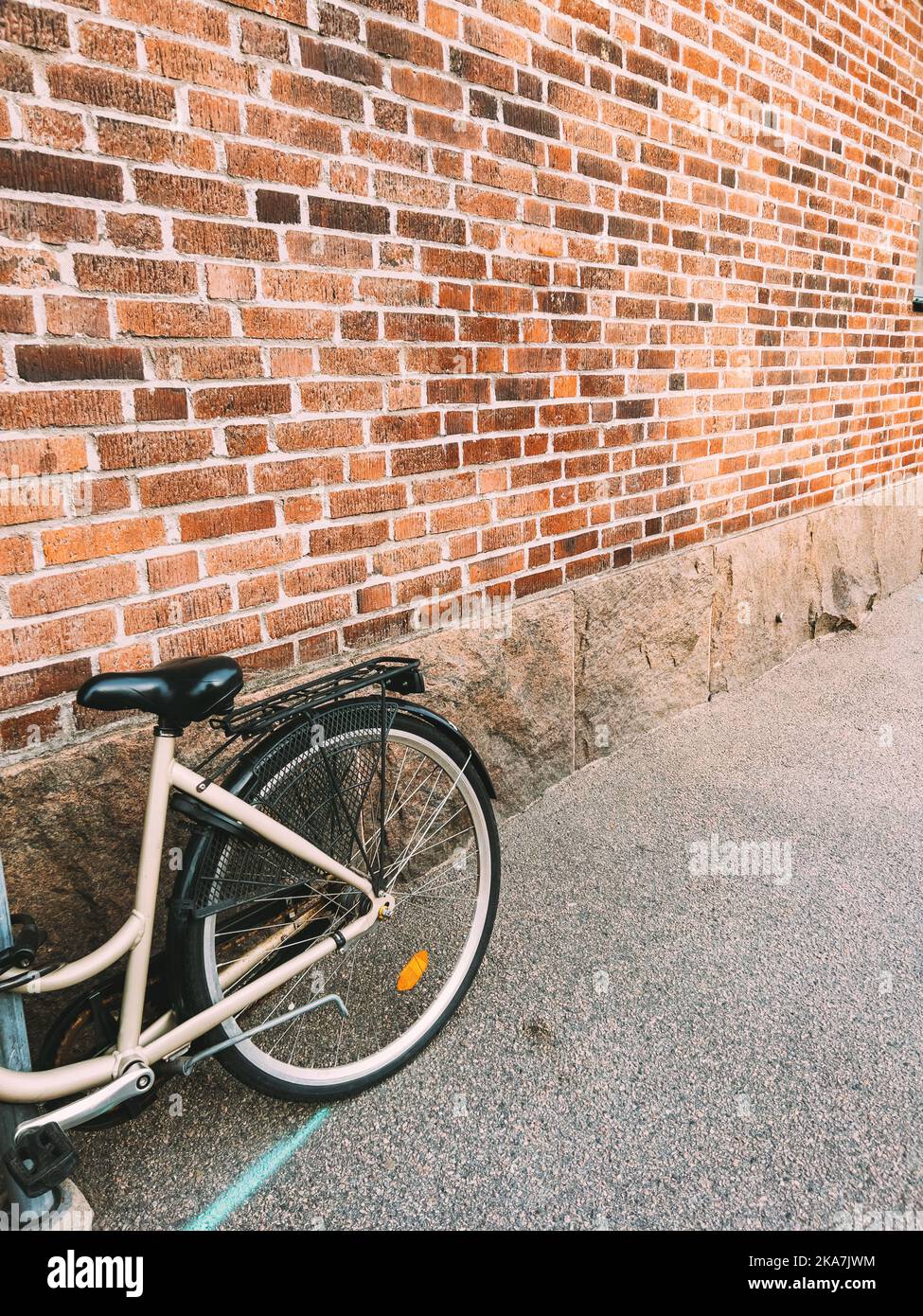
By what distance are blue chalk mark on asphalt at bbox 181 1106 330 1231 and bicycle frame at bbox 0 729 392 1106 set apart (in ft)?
1.05

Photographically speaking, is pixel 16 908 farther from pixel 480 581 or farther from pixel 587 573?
pixel 587 573

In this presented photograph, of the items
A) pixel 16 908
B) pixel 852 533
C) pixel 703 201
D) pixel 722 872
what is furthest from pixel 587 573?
pixel 852 533

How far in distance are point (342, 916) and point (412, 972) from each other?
0.95 ft

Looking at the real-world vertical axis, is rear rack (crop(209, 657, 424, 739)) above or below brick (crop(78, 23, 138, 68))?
below

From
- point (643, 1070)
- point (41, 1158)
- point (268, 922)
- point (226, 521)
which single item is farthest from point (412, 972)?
point (226, 521)

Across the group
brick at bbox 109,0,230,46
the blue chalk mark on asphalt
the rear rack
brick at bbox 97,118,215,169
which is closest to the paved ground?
the blue chalk mark on asphalt

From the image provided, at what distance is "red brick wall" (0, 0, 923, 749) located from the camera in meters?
1.99

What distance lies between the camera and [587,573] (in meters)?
3.69

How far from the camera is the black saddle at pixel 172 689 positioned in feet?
5.73

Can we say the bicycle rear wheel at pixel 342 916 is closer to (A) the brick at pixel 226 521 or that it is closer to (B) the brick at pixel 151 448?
(A) the brick at pixel 226 521

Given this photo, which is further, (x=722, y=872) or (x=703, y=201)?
(x=703, y=201)

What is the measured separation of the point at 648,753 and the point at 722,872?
3.13ft

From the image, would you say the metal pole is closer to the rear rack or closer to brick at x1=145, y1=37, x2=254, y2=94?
the rear rack

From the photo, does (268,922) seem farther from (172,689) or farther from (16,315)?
(16,315)
